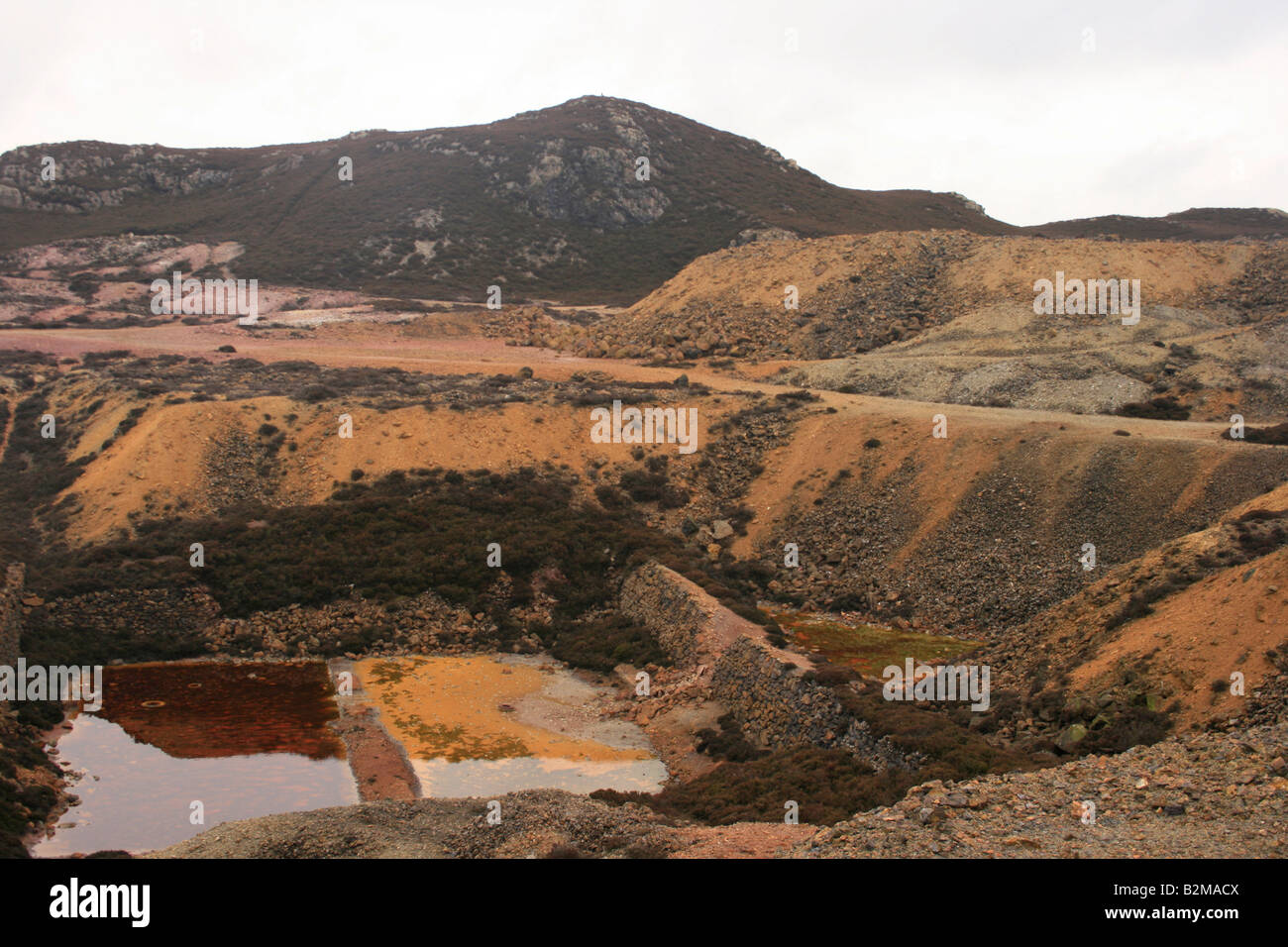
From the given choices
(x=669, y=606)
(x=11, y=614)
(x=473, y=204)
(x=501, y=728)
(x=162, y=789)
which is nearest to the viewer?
(x=162, y=789)

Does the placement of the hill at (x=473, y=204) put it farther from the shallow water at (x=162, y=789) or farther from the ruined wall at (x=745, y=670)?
the shallow water at (x=162, y=789)

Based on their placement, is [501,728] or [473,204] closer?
[501,728]

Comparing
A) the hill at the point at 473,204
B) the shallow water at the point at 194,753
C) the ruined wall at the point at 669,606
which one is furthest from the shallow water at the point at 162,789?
the hill at the point at 473,204

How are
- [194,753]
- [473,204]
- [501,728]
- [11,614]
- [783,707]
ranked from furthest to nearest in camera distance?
[473,204] → [11,614] → [501,728] → [783,707] → [194,753]

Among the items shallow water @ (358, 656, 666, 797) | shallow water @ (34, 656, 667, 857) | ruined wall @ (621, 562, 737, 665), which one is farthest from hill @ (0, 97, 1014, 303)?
shallow water @ (34, 656, 667, 857)

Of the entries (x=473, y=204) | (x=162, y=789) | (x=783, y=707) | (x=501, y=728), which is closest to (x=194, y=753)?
(x=162, y=789)

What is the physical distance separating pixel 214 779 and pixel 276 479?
19.4 m

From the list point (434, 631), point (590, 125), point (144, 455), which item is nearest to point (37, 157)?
point (590, 125)

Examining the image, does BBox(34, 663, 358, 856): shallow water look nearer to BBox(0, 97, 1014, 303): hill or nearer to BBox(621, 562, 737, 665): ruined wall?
BBox(621, 562, 737, 665): ruined wall

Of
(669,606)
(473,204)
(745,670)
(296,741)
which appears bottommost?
(296,741)

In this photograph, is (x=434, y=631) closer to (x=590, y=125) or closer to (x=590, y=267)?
(x=590, y=267)

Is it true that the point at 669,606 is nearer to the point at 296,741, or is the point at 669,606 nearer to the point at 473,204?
the point at 296,741

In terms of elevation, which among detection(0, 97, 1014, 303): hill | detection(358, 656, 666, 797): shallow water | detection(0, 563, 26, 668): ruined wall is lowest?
detection(358, 656, 666, 797): shallow water

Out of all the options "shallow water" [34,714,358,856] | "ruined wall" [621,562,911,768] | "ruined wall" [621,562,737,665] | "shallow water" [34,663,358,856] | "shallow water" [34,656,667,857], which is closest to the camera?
"shallow water" [34,714,358,856]
